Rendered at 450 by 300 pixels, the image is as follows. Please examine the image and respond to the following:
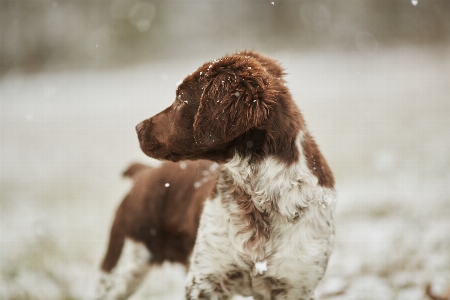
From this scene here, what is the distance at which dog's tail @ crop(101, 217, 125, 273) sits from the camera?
10.6ft

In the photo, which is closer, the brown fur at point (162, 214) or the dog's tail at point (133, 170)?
the brown fur at point (162, 214)

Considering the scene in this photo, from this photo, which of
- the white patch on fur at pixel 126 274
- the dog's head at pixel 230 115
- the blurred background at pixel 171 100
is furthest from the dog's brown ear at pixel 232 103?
the blurred background at pixel 171 100

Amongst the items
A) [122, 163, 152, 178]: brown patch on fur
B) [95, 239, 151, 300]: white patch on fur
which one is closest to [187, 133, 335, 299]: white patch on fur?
[95, 239, 151, 300]: white patch on fur

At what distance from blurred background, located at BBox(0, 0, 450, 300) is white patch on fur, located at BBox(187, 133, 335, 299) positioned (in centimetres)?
122

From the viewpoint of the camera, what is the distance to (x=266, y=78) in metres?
2.38

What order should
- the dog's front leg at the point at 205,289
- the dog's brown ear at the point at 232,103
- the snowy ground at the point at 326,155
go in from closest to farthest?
the dog's brown ear at the point at 232,103 < the dog's front leg at the point at 205,289 < the snowy ground at the point at 326,155

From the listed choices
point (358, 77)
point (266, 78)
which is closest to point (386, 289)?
point (266, 78)

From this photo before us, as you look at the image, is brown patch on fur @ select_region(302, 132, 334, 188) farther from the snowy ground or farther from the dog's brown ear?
the snowy ground

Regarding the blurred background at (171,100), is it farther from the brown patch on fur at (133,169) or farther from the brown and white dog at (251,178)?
the brown and white dog at (251,178)

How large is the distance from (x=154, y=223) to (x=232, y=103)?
1.25 meters

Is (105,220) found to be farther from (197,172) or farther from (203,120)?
(203,120)

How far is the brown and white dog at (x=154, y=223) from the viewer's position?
316cm

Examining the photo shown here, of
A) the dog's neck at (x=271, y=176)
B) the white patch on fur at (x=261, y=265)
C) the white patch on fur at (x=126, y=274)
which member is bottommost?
the white patch on fur at (x=126, y=274)

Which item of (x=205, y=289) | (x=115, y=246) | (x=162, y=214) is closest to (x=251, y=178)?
(x=205, y=289)
